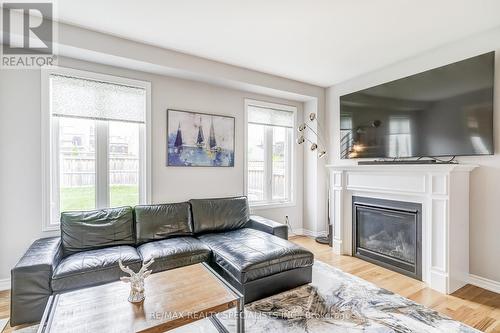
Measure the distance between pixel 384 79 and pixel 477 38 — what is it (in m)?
1.02

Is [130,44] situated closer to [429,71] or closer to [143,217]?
[143,217]

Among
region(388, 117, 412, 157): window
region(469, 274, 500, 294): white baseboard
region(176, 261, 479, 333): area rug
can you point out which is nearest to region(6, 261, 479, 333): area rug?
region(176, 261, 479, 333): area rug

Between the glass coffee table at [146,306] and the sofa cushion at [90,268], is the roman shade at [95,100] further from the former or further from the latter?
the glass coffee table at [146,306]

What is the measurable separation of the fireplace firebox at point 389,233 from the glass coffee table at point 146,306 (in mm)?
2249

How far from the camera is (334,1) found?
2.12 m

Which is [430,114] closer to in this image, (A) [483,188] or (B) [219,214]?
(A) [483,188]

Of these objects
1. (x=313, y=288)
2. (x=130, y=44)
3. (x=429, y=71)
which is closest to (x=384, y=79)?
(x=429, y=71)

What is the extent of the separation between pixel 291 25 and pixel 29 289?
3.19 metres

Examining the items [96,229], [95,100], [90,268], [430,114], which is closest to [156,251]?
[90,268]

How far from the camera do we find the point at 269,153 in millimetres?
4324

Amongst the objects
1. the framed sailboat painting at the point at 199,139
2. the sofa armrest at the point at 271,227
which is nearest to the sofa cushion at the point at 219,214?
the sofa armrest at the point at 271,227

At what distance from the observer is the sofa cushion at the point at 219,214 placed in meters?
3.20

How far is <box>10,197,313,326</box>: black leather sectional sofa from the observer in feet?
6.38

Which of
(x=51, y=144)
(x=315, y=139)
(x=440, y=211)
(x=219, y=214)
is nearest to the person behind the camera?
(x=440, y=211)
